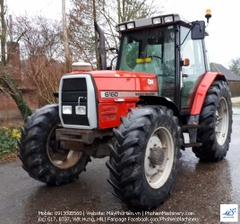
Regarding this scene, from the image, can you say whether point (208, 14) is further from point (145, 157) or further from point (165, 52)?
point (145, 157)

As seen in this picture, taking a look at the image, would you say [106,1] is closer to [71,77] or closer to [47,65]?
[47,65]

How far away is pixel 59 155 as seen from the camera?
4.14 metres

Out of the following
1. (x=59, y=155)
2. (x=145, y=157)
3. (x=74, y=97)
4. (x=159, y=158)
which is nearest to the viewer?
(x=145, y=157)

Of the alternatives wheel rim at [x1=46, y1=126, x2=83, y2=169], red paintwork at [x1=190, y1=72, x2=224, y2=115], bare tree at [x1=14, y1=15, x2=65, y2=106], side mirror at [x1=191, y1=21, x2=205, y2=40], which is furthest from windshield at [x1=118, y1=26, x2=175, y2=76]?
bare tree at [x1=14, y1=15, x2=65, y2=106]

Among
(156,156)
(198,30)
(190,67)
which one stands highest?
(198,30)

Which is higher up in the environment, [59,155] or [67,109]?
[67,109]

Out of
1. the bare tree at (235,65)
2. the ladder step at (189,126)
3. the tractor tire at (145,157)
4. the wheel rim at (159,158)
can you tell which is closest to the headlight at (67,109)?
the tractor tire at (145,157)

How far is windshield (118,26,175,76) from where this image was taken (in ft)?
14.0

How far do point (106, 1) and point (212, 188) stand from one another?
35.3 ft

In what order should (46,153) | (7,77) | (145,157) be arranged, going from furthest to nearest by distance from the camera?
(7,77)
(46,153)
(145,157)

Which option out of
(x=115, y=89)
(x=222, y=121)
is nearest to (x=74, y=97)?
(x=115, y=89)

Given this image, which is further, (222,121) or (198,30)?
(222,121)

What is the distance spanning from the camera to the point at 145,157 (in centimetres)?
324

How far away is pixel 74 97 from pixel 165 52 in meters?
1.65
